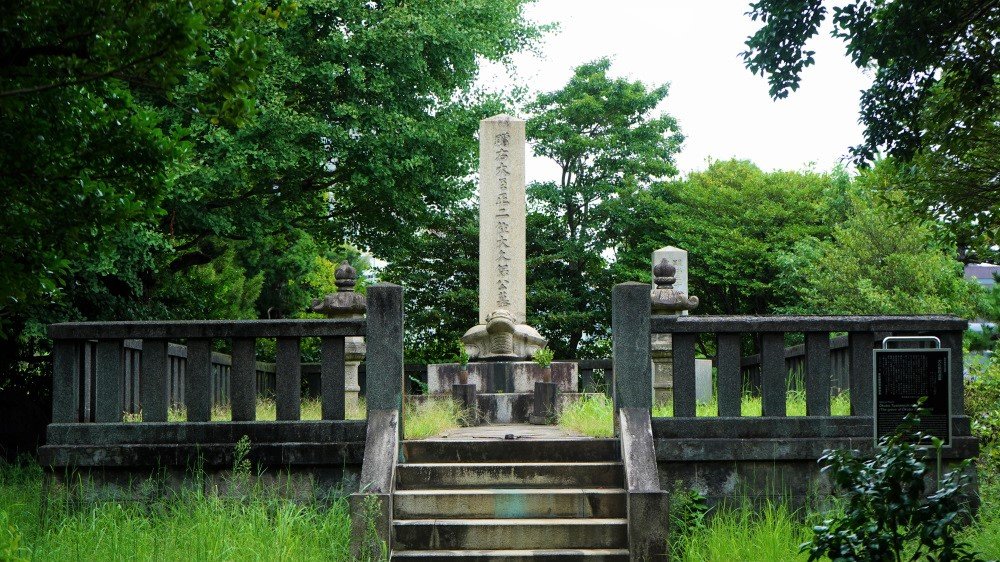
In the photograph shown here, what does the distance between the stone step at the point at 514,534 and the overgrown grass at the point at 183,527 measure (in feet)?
1.79

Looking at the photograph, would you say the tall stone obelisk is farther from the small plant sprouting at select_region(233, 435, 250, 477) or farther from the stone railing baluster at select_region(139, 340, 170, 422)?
the small plant sprouting at select_region(233, 435, 250, 477)

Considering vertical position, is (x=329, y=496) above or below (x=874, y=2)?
below

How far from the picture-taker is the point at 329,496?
9055 mm

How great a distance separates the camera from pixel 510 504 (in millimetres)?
8852

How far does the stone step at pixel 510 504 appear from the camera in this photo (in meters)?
8.79

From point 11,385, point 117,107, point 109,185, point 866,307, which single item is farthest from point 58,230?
point 866,307

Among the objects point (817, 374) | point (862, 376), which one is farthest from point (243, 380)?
point (862, 376)

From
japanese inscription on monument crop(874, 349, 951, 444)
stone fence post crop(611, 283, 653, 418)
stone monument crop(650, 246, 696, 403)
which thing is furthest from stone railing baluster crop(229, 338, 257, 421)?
stone monument crop(650, 246, 696, 403)

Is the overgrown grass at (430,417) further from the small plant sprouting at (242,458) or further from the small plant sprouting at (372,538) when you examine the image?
the small plant sprouting at (372,538)

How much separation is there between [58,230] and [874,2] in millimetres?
6654

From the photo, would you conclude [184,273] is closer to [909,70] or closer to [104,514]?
[104,514]

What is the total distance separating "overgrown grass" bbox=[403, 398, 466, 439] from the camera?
1059cm

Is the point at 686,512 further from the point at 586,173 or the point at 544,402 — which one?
the point at 586,173

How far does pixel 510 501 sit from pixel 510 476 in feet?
1.25
